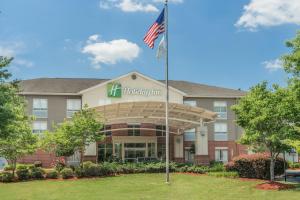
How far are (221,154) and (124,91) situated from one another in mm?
13277

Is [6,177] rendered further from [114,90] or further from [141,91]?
[141,91]

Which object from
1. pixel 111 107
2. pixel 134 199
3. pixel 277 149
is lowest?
pixel 134 199

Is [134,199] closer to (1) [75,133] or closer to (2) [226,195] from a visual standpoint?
(2) [226,195]

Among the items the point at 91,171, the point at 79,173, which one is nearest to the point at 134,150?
the point at 91,171

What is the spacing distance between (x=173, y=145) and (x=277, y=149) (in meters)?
26.2

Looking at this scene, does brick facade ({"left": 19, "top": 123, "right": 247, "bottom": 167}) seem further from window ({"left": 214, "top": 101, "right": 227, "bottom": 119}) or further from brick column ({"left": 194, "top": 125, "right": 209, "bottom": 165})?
brick column ({"left": 194, "top": 125, "right": 209, "bottom": 165})

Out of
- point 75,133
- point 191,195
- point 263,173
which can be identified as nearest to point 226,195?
point 191,195

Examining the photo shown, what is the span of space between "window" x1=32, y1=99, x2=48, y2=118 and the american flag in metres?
25.1

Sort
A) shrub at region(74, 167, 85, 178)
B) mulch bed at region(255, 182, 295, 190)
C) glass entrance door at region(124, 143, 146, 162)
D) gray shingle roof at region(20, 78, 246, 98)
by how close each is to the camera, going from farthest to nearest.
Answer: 1. gray shingle roof at region(20, 78, 246, 98)
2. glass entrance door at region(124, 143, 146, 162)
3. shrub at region(74, 167, 85, 178)
4. mulch bed at region(255, 182, 295, 190)

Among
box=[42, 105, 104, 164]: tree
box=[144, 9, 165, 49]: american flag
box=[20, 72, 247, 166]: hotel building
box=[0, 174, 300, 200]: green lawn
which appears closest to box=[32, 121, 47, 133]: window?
box=[20, 72, 247, 166]: hotel building

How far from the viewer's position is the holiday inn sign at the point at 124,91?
171ft

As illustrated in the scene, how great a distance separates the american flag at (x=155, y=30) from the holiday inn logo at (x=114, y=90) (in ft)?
74.4

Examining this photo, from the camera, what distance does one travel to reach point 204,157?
4200cm

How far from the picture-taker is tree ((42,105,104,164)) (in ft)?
114
